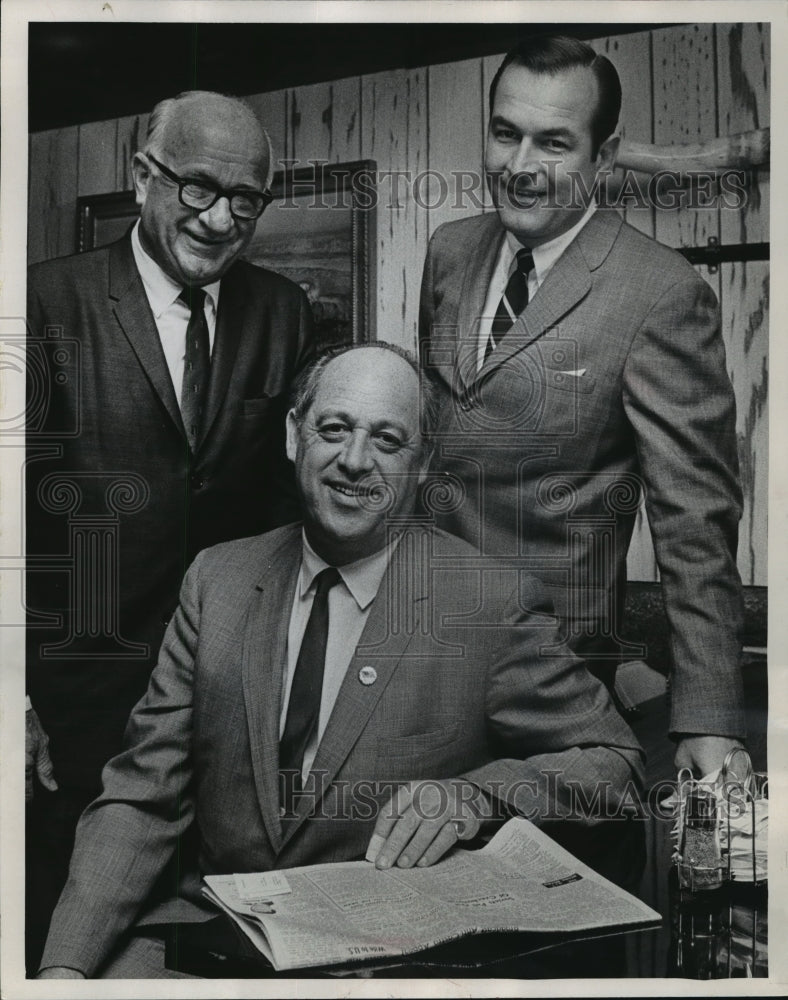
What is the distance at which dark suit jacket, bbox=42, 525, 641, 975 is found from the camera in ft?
7.98

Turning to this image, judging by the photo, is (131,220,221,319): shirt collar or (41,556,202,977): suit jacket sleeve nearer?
(41,556,202,977): suit jacket sleeve

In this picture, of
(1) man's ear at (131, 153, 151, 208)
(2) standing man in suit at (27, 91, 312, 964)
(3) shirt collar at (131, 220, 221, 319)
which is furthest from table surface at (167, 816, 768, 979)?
(1) man's ear at (131, 153, 151, 208)

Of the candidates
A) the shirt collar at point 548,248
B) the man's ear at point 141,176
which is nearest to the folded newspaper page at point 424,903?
the shirt collar at point 548,248

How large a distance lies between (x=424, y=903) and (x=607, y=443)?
3.79ft

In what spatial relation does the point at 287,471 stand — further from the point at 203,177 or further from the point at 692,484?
the point at 692,484

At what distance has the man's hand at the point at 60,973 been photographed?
2.45 m

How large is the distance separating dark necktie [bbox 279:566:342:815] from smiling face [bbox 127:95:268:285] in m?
0.84

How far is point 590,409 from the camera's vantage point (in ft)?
8.09

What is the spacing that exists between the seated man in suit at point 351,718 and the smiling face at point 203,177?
1.28 ft

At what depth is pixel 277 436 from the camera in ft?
8.18

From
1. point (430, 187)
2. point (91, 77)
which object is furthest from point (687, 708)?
point (91, 77)

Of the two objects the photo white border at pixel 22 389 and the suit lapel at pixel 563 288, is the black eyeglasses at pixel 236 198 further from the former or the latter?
the suit lapel at pixel 563 288

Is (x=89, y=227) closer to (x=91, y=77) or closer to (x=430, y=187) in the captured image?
(x=91, y=77)

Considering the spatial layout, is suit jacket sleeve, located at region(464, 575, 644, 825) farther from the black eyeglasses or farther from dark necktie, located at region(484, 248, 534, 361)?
the black eyeglasses
